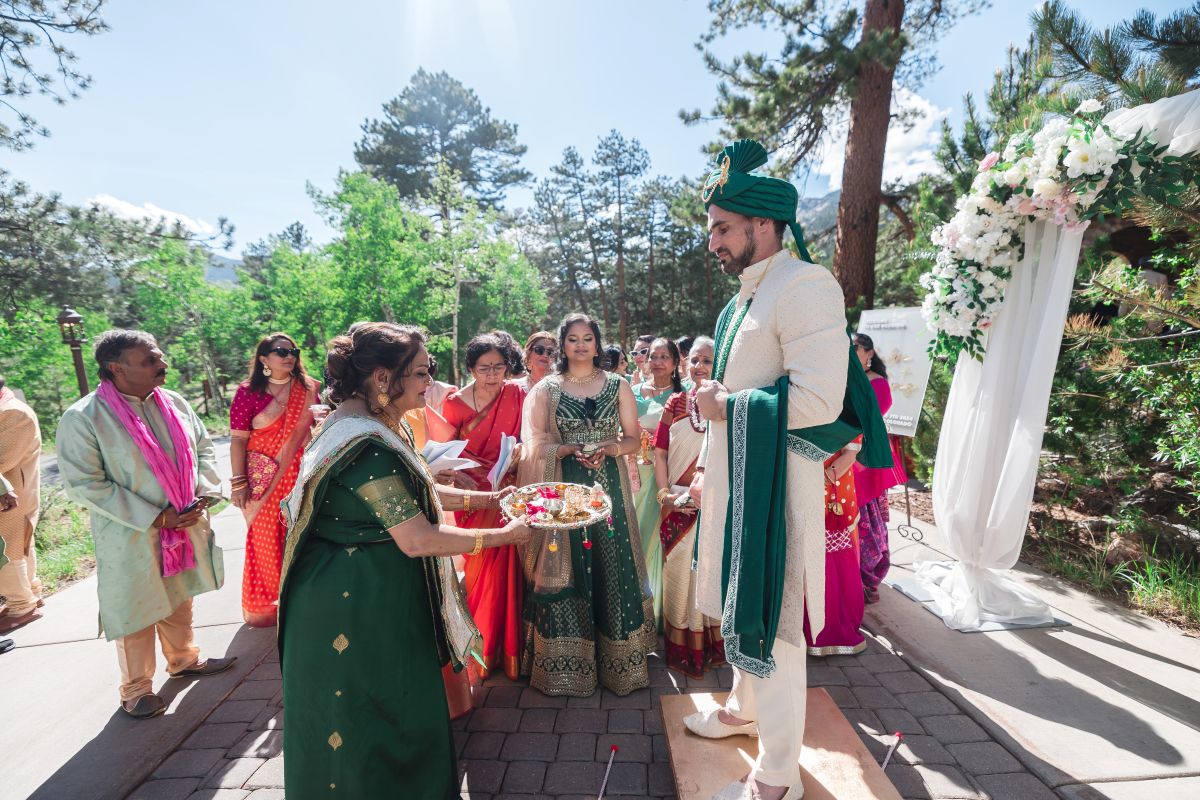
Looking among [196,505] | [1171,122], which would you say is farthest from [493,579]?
[1171,122]

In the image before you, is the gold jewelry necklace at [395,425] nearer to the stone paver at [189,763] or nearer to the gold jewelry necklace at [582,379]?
the gold jewelry necklace at [582,379]

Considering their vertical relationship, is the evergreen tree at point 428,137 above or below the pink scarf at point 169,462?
above

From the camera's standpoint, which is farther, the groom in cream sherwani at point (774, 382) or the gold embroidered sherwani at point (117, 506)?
the gold embroidered sherwani at point (117, 506)

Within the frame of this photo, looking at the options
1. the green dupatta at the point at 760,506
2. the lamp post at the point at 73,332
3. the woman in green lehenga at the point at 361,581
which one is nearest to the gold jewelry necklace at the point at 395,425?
the woman in green lehenga at the point at 361,581

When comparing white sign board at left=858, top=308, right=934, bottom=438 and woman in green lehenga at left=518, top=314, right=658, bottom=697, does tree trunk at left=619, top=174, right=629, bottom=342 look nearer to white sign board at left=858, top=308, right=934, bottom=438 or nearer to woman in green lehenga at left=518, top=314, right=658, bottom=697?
white sign board at left=858, top=308, right=934, bottom=438

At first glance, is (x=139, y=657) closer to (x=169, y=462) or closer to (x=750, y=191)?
(x=169, y=462)

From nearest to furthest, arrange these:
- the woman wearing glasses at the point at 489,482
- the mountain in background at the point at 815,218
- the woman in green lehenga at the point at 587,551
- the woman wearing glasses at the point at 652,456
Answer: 1. the woman in green lehenga at the point at 587,551
2. the woman wearing glasses at the point at 489,482
3. the woman wearing glasses at the point at 652,456
4. the mountain in background at the point at 815,218

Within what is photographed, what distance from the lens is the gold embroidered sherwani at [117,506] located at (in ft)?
9.11

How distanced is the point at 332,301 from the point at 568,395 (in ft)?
56.0

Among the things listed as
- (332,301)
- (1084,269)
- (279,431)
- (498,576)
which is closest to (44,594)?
(279,431)

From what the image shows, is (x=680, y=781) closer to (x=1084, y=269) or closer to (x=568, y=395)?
(x=568, y=395)

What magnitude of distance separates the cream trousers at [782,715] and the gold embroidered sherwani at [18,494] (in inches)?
212

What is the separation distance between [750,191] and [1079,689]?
132 inches

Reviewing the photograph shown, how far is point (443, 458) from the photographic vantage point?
2.68 m
